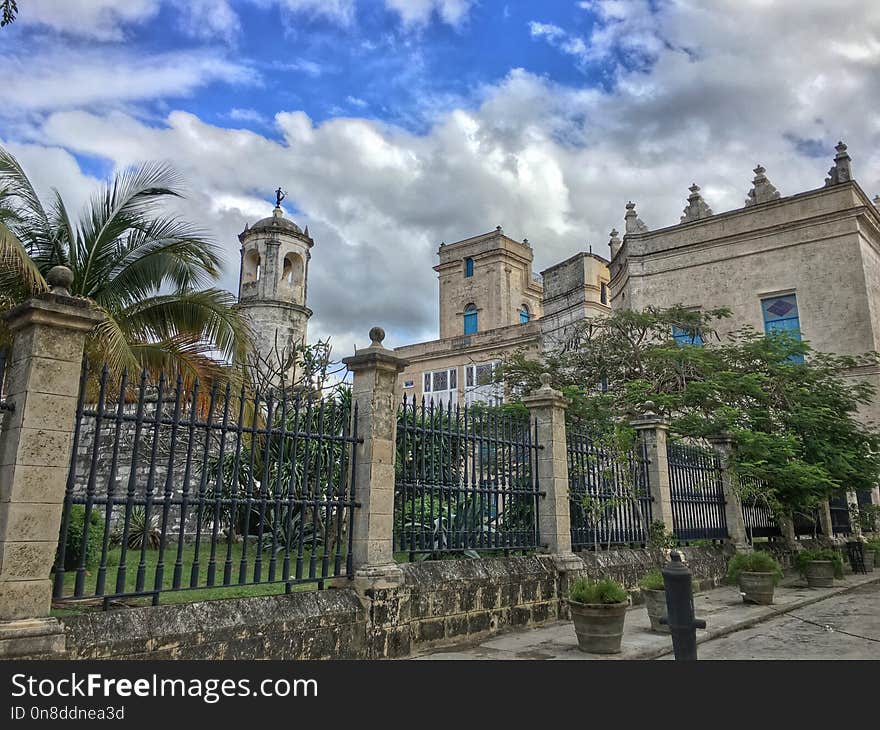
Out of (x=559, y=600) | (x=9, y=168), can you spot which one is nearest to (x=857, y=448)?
(x=559, y=600)

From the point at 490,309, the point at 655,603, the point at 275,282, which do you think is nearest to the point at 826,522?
the point at 655,603

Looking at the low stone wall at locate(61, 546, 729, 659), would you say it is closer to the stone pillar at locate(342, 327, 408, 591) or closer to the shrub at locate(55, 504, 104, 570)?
the stone pillar at locate(342, 327, 408, 591)

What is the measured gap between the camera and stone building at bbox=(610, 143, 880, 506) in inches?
776

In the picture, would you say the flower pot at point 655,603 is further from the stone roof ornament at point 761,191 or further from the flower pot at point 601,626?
the stone roof ornament at point 761,191

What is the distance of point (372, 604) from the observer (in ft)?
19.5

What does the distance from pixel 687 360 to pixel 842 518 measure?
7452 mm

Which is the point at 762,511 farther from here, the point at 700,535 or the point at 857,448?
the point at 700,535

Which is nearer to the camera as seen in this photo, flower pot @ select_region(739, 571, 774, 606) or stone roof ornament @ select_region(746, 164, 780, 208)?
flower pot @ select_region(739, 571, 774, 606)

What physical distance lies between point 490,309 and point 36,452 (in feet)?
109

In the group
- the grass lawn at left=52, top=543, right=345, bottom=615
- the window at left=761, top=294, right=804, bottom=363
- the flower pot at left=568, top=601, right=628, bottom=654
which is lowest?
the flower pot at left=568, top=601, right=628, bottom=654

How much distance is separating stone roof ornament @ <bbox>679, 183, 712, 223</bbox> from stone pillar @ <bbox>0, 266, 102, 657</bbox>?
21857 mm

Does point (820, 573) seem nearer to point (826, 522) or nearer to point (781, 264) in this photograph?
point (826, 522)

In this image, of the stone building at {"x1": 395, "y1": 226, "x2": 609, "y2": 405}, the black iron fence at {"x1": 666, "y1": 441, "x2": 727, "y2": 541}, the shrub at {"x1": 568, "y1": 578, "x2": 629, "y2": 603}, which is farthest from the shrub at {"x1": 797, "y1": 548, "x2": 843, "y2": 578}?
the stone building at {"x1": 395, "y1": 226, "x2": 609, "y2": 405}

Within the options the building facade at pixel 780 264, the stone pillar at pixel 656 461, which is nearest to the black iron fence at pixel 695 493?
the stone pillar at pixel 656 461
